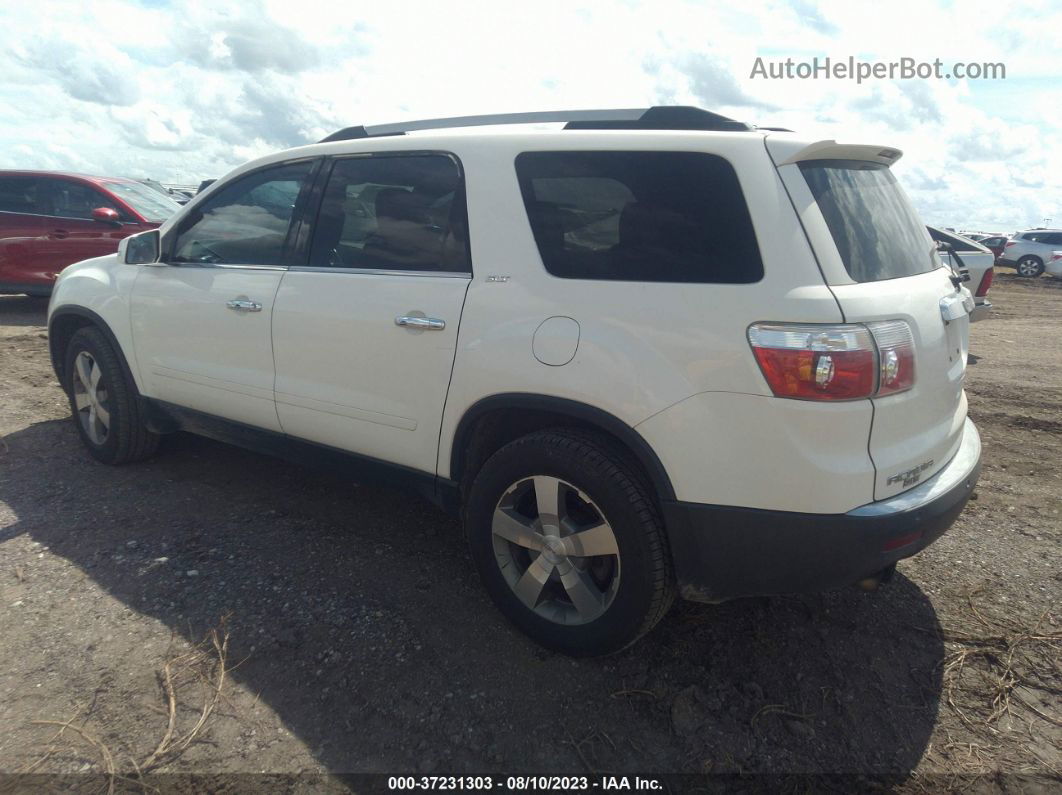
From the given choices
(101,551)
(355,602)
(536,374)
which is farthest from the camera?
(101,551)

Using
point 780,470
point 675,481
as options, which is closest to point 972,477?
point 780,470

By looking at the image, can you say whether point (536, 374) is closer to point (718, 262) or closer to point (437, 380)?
point (437, 380)

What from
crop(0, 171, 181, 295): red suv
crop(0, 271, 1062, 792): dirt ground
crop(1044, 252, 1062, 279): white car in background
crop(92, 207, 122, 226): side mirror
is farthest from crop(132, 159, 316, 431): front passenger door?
crop(1044, 252, 1062, 279): white car in background

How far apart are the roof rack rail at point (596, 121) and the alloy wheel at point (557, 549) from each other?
4.31 ft

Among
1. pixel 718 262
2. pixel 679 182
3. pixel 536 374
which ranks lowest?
pixel 536 374

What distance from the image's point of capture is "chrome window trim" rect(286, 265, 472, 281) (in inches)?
114

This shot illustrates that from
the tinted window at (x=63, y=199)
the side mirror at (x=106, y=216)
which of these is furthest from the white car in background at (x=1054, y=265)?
the tinted window at (x=63, y=199)

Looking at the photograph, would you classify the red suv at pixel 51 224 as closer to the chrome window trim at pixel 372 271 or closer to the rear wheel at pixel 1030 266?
the chrome window trim at pixel 372 271

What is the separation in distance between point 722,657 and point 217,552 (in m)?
2.28

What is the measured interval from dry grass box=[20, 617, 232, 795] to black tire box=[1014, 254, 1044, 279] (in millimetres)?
26374

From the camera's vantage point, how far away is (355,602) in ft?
10.2

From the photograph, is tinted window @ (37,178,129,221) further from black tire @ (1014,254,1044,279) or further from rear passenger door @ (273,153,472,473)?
black tire @ (1014,254,1044,279)

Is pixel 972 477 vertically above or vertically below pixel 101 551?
above

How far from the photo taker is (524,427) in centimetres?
285
